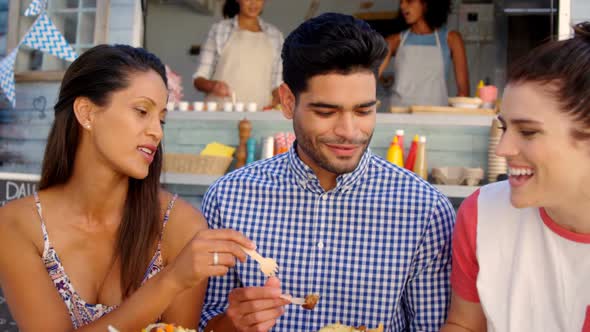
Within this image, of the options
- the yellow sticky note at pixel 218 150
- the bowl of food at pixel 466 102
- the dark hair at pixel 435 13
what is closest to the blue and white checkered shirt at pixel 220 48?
the yellow sticky note at pixel 218 150

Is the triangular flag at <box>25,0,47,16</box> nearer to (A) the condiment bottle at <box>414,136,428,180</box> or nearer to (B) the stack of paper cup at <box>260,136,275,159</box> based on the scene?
(B) the stack of paper cup at <box>260,136,275,159</box>

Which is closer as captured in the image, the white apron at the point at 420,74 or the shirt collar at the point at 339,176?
the shirt collar at the point at 339,176

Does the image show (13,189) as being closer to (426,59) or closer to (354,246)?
(354,246)

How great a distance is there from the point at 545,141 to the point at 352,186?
842mm

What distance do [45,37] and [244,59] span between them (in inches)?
62.3

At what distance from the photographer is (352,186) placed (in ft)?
7.89

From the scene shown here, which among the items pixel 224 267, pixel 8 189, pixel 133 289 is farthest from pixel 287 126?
pixel 224 267

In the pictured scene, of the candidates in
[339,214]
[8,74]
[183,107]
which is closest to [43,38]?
[8,74]

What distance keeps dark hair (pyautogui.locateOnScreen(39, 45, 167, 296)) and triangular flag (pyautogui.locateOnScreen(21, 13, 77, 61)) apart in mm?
3018

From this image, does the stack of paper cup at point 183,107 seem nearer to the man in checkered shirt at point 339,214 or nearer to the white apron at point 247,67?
the white apron at point 247,67

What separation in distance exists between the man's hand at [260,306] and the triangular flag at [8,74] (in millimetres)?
4285

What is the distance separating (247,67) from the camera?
552 cm

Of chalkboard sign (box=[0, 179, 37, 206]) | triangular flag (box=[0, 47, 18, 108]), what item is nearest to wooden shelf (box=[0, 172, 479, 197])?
chalkboard sign (box=[0, 179, 37, 206])

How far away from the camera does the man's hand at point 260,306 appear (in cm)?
180
